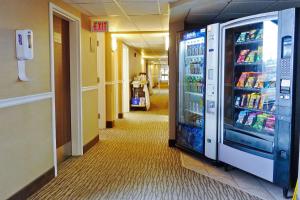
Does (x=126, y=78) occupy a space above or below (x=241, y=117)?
above

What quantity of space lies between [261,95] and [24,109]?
261 centimetres

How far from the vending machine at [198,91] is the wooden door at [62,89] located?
178cm

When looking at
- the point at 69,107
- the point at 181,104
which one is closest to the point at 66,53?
the point at 69,107

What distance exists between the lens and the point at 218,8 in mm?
4500

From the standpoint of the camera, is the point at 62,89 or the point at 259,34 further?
the point at 62,89

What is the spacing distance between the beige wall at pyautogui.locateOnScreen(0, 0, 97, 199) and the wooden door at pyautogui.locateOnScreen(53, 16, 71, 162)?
0.60 metres

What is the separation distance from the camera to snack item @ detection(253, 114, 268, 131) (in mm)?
3413

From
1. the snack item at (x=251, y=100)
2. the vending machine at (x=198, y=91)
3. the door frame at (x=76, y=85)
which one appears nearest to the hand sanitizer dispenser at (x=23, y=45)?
the door frame at (x=76, y=85)

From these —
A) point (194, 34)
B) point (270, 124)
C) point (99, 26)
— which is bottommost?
point (270, 124)

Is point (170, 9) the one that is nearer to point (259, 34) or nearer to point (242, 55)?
point (242, 55)

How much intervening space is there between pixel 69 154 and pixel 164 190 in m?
2.04

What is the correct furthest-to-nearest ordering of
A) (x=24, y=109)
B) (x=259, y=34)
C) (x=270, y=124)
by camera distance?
(x=259, y=34) < (x=270, y=124) < (x=24, y=109)

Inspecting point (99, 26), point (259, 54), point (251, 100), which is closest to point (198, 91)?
point (251, 100)

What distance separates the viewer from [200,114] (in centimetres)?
443
